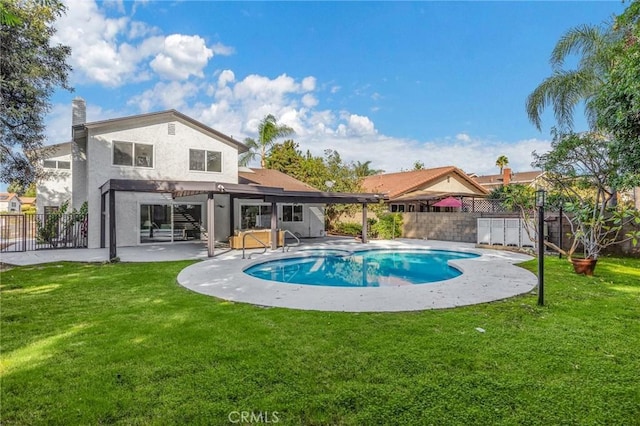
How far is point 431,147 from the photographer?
37.5m

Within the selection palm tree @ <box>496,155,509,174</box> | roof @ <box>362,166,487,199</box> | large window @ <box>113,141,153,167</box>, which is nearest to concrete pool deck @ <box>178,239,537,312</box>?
large window @ <box>113,141,153,167</box>

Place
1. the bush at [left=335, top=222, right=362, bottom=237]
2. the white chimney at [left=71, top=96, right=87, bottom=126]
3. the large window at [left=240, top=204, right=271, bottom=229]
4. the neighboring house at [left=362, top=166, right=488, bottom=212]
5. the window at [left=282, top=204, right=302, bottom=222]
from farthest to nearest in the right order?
the neighboring house at [left=362, top=166, right=488, bottom=212] < the bush at [left=335, top=222, right=362, bottom=237] < the window at [left=282, top=204, right=302, bottom=222] < the large window at [left=240, top=204, right=271, bottom=229] < the white chimney at [left=71, top=96, right=87, bottom=126]

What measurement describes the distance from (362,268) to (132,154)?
12643 millimetres

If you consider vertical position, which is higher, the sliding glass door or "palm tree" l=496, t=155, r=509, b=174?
"palm tree" l=496, t=155, r=509, b=174

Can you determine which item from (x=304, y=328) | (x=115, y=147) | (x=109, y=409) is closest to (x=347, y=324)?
(x=304, y=328)

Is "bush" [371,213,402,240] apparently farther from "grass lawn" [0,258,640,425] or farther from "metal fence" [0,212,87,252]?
"metal fence" [0,212,87,252]

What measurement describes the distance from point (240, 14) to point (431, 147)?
2664cm

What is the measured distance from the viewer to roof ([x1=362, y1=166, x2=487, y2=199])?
27406 millimetres

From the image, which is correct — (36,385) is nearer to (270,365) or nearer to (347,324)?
(270,365)

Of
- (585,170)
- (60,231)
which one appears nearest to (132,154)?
(60,231)

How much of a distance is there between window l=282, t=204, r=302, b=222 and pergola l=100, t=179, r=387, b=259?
506 centimetres

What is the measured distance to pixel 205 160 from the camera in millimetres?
19312

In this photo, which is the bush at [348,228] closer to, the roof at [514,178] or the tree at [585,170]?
the tree at [585,170]

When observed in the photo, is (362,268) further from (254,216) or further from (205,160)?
(205,160)
